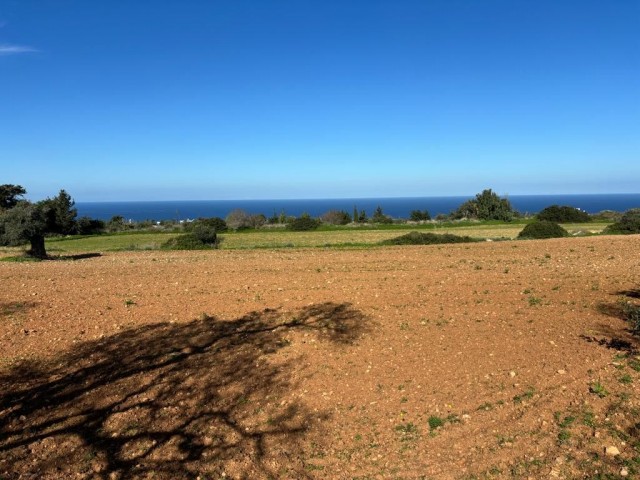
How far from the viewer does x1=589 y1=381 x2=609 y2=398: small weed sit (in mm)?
5801

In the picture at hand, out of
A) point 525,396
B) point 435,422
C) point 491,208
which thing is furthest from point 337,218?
point 435,422

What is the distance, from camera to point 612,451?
4672 millimetres

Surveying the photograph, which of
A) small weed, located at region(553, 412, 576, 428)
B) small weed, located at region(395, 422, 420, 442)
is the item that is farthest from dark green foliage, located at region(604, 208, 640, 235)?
small weed, located at region(395, 422, 420, 442)

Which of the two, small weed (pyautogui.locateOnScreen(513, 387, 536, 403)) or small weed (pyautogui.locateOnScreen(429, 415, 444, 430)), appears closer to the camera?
small weed (pyautogui.locateOnScreen(429, 415, 444, 430))

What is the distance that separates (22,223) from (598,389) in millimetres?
25480

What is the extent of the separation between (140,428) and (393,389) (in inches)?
135

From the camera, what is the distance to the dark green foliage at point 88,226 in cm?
6278

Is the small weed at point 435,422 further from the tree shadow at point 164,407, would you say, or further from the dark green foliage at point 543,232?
Answer: the dark green foliage at point 543,232

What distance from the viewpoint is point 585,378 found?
20.6 feet

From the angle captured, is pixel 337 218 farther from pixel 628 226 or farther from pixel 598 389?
pixel 598 389

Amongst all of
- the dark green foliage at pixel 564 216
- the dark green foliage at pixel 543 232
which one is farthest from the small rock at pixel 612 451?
the dark green foliage at pixel 564 216

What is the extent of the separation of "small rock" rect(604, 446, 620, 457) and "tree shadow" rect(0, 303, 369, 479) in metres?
3.16

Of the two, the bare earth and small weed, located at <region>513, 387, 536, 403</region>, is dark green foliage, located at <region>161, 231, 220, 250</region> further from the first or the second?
small weed, located at <region>513, 387, 536, 403</region>

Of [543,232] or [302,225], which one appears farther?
[302,225]
